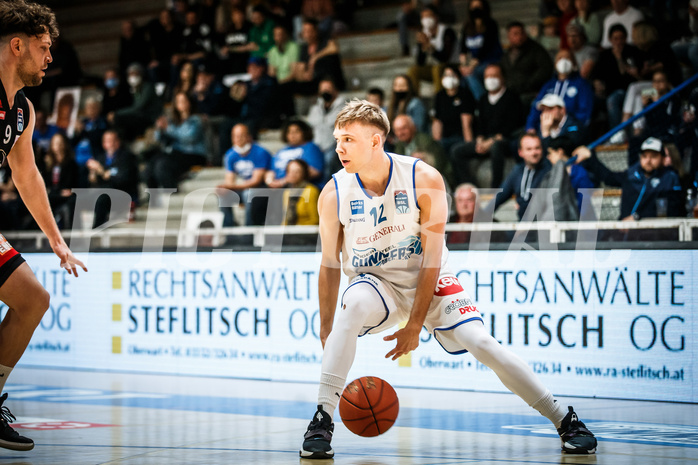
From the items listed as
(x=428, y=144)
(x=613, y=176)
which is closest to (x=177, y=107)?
(x=428, y=144)

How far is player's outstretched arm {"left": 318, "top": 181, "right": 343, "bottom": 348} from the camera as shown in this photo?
4801mm

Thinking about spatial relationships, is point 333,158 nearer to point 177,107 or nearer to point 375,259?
point 177,107

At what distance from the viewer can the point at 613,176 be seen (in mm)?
8719

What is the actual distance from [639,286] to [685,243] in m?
0.49

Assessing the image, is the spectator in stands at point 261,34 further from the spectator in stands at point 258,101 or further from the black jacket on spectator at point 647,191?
the black jacket on spectator at point 647,191

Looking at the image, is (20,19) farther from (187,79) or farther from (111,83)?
(111,83)

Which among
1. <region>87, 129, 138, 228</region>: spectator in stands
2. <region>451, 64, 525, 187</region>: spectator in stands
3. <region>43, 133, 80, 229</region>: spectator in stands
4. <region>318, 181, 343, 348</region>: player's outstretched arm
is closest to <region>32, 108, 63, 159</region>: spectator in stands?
<region>43, 133, 80, 229</region>: spectator in stands

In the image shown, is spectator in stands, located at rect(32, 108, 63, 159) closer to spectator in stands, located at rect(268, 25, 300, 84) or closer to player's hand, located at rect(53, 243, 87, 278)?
spectator in stands, located at rect(268, 25, 300, 84)

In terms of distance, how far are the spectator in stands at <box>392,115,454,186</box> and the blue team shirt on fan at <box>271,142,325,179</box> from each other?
1097 millimetres

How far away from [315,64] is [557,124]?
4243 mm

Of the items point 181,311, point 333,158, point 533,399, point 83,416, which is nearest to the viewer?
point 533,399

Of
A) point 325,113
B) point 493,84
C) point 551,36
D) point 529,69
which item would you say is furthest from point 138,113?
point 551,36

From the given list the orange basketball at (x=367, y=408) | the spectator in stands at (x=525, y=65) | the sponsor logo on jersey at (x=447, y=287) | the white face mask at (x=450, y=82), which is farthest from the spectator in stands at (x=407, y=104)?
the orange basketball at (x=367, y=408)

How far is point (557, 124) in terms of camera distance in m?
9.47
